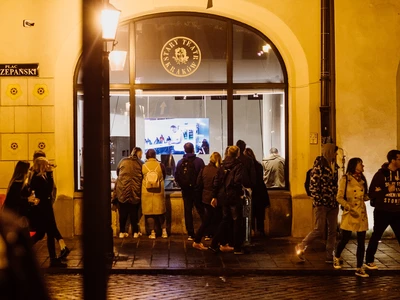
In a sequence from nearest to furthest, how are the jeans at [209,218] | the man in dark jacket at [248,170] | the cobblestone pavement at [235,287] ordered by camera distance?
the cobblestone pavement at [235,287], the man in dark jacket at [248,170], the jeans at [209,218]

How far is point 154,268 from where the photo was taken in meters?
10.0

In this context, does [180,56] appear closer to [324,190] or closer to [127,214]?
[127,214]

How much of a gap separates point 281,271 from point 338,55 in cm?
444

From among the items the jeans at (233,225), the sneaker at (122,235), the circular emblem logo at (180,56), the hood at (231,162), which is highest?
the circular emblem logo at (180,56)

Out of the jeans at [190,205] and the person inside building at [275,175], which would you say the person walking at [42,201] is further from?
the person inside building at [275,175]

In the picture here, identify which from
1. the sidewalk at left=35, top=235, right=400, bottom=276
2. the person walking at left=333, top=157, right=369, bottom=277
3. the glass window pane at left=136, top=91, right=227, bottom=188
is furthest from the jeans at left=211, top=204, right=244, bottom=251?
the glass window pane at left=136, top=91, right=227, bottom=188

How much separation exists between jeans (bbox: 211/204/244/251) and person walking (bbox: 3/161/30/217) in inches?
117

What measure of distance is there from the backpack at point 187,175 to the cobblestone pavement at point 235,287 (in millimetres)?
2566

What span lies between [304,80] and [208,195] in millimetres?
2942

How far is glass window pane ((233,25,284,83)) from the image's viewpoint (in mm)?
13211

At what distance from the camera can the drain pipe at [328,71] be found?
12461 millimetres

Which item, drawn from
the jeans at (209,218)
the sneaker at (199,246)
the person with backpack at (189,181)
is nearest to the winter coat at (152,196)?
the person with backpack at (189,181)

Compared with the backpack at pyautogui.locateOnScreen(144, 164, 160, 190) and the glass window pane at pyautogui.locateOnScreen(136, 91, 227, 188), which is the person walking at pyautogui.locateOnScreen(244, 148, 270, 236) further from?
the backpack at pyautogui.locateOnScreen(144, 164, 160, 190)

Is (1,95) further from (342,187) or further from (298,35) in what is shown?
(342,187)
